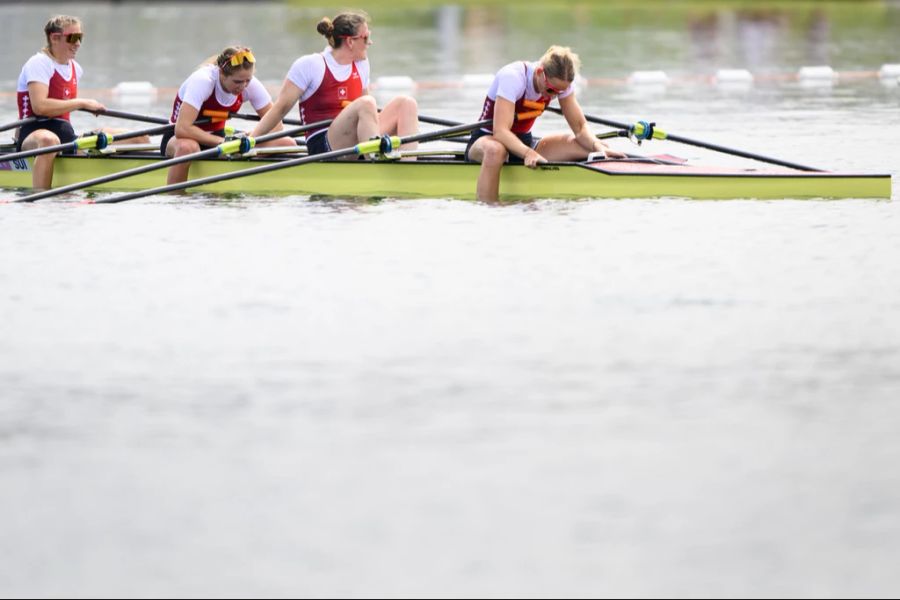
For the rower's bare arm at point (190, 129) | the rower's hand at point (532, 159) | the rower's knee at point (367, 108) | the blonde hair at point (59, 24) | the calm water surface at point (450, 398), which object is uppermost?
the blonde hair at point (59, 24)

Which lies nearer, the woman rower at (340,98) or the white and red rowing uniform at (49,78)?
the woman rower at (340,98)

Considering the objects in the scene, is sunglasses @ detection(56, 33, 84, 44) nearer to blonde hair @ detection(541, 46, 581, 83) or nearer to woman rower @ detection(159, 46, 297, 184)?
woman rower @ detection(159, 46, 297, 184)

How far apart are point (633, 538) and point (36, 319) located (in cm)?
356

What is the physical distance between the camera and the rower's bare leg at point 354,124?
1079 cm

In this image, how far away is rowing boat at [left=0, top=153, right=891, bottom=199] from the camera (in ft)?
33.5

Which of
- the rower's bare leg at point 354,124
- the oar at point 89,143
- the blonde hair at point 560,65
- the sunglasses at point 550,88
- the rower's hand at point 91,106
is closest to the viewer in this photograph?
the blonde hair at point 560,65

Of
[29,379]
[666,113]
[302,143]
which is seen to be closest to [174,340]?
[29,379]

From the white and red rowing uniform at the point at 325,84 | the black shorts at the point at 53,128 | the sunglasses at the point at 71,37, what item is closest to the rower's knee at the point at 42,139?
the black shorts at the point at 53,128

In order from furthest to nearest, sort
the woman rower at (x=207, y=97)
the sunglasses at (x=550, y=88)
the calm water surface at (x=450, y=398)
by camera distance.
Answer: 1. the woman rower at (x=207, y=97)
2. the sunglasses at (x=550, y=88)
3. the calm water surface at (x=450, y=398)

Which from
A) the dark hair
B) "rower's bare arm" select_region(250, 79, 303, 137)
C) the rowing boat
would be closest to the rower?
the rowing boat

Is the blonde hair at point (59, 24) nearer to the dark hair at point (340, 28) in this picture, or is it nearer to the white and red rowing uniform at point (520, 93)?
the dark hair at point (340, 28)

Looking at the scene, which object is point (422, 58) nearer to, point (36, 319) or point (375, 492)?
point (36, 319)

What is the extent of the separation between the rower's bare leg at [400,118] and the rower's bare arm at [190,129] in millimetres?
1038

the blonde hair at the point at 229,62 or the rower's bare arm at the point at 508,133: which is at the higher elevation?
the blonde hair at the point at 229,62
